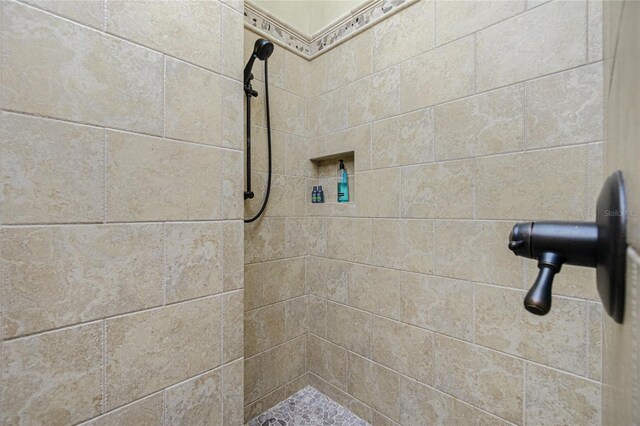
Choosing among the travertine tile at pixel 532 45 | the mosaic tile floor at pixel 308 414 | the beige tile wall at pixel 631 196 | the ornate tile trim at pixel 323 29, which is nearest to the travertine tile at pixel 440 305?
the mosaic tile floor at pixel 308 414

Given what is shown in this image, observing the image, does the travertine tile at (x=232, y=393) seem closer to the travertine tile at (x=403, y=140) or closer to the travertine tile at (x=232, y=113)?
the travertine tile at (x=232, y=113)

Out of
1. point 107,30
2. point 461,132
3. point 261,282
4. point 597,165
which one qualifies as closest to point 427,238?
point 461,132

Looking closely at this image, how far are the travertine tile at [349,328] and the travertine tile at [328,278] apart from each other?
6cm

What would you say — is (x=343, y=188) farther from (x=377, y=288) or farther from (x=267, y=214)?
(x=377, y=288)

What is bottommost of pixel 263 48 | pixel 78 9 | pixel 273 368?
pixel 273 368

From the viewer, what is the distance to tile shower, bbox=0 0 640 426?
2.05 ft

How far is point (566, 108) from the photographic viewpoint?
2.71 feet

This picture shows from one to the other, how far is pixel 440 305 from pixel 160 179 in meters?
1.09

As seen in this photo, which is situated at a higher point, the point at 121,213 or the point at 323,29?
the point at 323,29

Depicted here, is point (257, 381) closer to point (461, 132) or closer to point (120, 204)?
point (120, 204)

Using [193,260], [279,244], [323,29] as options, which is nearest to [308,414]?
[279,244]

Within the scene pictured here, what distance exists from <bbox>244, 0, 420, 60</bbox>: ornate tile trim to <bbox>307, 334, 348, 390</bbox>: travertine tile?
64.9 inches

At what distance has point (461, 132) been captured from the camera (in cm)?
103

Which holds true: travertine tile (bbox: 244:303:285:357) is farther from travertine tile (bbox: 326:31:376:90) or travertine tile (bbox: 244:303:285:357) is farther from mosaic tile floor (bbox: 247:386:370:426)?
travertine tile (bbox: 326:31:376:90)
